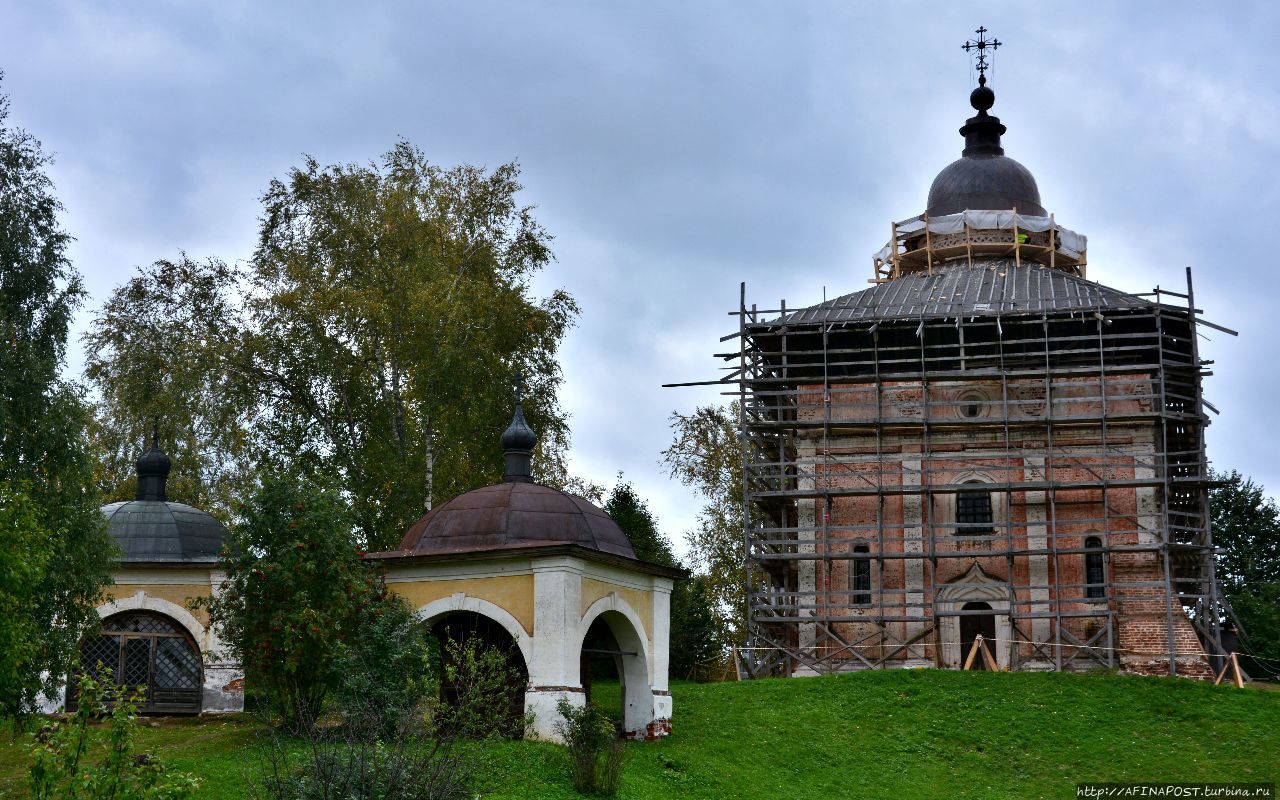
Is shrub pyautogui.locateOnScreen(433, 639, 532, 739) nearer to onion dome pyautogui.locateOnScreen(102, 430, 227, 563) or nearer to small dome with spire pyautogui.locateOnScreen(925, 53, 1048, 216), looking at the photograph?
onion dome pyautogui.locateOnScreen(102, 430, 227, 563)

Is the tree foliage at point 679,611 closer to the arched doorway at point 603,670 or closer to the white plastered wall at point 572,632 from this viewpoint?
the arched doorway at point 603,670

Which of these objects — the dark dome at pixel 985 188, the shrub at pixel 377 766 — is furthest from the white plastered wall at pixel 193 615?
the dark dome at pixel 985 188

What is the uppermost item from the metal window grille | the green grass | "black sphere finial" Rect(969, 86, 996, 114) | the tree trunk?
"black sphere finial" Rect(969, 86, 996, 114)

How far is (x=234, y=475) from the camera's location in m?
38.0

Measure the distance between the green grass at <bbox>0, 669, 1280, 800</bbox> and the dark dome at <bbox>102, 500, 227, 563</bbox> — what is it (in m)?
3.07

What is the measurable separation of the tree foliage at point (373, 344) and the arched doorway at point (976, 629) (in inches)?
361

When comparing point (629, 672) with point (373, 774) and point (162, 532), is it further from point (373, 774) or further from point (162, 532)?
point (373, 774)

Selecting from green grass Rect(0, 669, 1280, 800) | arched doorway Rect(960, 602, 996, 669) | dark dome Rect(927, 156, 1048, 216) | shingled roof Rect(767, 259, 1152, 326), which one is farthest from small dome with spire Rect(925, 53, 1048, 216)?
green grass Rect(0, 669, 1280, 800)

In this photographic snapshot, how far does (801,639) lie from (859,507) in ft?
9.97

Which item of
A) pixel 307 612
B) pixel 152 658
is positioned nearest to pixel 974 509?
pixel 152 658

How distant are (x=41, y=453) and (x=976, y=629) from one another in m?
19.4

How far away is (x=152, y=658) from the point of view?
24.9 meters

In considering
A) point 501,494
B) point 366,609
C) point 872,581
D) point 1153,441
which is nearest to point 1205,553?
point 1153,441

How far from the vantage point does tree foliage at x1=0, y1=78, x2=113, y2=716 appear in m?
19.9
